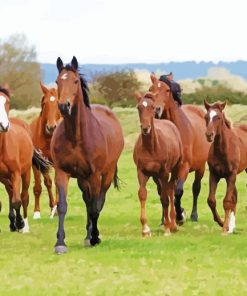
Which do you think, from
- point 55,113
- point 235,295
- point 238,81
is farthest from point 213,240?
point 238,81

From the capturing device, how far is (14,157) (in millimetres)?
14141

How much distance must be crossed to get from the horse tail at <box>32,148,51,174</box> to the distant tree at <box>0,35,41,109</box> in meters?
61.4

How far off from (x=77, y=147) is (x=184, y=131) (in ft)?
14.2

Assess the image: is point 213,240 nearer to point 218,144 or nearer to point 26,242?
point 218,144

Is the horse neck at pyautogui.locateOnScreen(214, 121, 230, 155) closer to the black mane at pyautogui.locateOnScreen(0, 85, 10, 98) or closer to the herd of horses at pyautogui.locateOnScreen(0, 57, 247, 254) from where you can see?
the herd of horses at pyautogui.locateOnScreen(0, 57, 247, 254)

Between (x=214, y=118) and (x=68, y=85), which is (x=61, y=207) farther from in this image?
(x=214, y=118)

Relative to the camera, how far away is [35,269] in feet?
34.7

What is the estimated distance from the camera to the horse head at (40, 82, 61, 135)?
707 inches

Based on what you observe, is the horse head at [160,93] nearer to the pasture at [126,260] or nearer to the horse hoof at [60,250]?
the pasture at [126,260]

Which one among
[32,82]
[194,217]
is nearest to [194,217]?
[194,217]

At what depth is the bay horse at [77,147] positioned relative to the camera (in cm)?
1209

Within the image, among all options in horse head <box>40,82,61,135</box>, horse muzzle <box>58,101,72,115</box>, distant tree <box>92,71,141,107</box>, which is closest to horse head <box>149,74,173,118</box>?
horse head <box>40,82,61,135</box>

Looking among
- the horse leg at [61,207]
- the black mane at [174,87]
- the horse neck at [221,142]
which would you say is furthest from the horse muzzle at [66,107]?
the black mane at [174,87]

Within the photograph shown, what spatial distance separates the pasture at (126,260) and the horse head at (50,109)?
6.35 ft
